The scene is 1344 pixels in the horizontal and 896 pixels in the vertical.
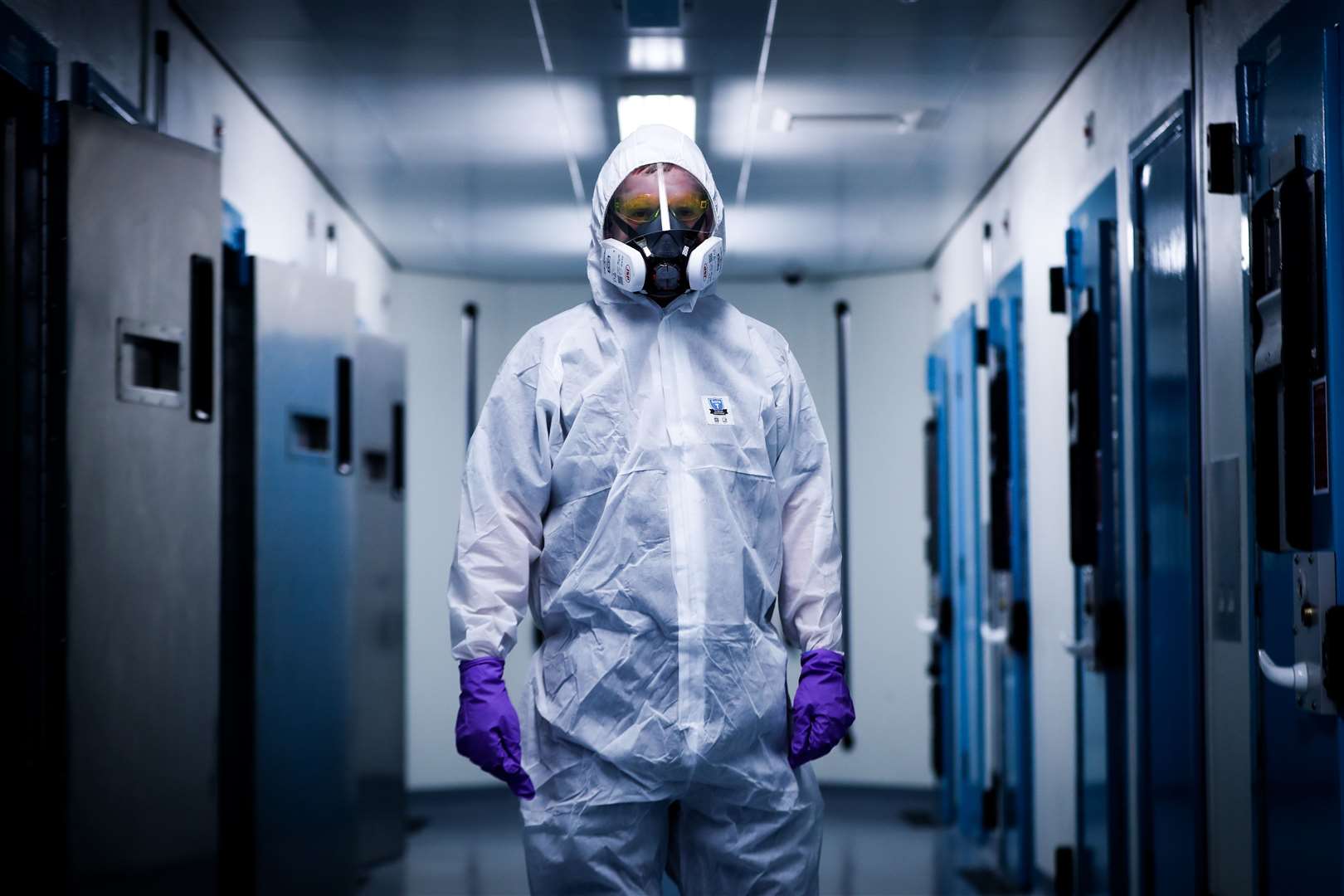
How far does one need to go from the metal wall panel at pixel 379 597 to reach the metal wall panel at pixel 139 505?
4.95 ft

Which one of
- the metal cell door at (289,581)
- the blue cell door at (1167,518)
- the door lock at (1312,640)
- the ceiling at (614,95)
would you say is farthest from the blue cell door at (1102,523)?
the metal cell door at (289,581)

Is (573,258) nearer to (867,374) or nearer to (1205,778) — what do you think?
(867,374)

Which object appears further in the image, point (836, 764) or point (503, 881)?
point (836, 764)

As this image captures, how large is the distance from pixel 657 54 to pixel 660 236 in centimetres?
201

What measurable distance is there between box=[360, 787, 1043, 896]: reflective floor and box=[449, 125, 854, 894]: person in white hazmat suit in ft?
8.62

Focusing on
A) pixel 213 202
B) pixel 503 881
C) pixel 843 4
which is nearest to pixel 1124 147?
pixel 843 4

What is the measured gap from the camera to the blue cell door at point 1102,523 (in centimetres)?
351

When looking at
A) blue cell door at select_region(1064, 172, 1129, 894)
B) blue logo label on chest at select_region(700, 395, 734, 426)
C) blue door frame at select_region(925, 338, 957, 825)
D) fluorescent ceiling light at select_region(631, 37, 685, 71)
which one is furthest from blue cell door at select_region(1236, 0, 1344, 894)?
blue door frame at select_region(925, 338, 957, 825)

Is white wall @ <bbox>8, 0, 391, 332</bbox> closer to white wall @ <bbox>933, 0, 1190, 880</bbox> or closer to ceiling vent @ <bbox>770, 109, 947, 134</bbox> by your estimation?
ceiling vent @ <bbox>770, 109, 947, 134</bbox>

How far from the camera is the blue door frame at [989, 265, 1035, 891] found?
4.49 metres

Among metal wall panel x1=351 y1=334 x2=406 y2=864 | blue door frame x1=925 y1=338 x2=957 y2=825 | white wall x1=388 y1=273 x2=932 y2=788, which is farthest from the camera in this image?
white wall x1=388 y1=273 x2=932 y2=788

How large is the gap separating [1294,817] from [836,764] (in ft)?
15.1

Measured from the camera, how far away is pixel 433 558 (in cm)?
677

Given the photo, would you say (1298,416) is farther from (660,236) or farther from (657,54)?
(657,54)
